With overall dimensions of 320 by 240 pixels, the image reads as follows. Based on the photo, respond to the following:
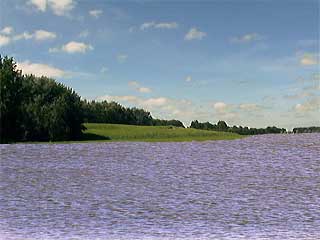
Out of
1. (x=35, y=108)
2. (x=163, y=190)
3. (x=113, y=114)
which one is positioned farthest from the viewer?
(x=113, y=114)

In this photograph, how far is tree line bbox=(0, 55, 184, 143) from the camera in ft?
159

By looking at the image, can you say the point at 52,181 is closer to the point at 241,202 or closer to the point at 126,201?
the point at 126,201

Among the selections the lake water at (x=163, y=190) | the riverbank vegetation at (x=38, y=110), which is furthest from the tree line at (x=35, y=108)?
the lake water at (x=163, y=190)

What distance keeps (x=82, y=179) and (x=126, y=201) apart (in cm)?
260

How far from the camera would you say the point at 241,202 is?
11.7 m

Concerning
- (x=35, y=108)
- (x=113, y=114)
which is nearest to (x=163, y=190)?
(x=35, y=108)

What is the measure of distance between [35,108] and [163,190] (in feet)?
132

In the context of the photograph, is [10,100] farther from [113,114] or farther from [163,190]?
[163,190]

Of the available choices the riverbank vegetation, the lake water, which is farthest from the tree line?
the lake water

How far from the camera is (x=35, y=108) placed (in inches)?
1975

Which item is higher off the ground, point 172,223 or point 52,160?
point 52,160

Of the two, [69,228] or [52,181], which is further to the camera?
[52,181]

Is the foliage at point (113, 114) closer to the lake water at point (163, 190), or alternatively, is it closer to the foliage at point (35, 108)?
the foliage at point (35, 108)

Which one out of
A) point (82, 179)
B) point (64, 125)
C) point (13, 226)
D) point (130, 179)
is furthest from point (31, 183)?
point (64, 125)
